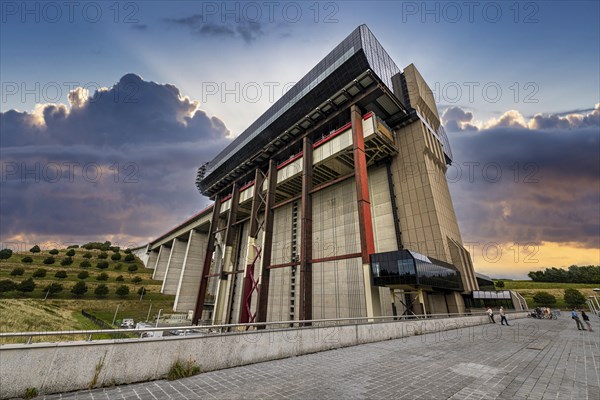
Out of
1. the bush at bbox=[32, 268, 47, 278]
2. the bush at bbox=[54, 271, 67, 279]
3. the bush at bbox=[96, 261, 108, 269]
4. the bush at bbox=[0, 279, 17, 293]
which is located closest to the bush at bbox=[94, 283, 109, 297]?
the bush at bbox=[54, 271, 67, 279]

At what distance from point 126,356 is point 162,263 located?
260ft

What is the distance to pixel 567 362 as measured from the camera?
28.4 feet

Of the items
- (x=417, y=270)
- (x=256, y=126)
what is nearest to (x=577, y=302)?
(x=417, y=270)

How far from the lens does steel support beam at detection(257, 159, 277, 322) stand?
30.2 meters

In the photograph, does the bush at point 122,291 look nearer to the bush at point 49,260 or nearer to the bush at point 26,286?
the bush at point 26,286

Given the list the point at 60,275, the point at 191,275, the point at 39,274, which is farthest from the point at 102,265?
the point at 191,275

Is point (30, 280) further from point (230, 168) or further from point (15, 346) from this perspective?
point (15, 346)

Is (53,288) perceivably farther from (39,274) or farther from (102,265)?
(102,265)

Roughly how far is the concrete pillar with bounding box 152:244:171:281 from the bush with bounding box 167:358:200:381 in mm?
75058

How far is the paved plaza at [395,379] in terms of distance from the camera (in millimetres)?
5480

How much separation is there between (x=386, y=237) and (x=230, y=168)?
121 feet

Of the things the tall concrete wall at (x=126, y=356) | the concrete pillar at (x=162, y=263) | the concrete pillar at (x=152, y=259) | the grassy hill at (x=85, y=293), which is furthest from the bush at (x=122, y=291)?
the tall concrete wall at (x=126, y=356)

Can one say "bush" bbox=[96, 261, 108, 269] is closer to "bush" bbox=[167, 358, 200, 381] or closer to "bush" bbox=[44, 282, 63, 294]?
"bush" bbox=[44, 282, 63, 294]

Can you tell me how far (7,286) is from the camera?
141ft
